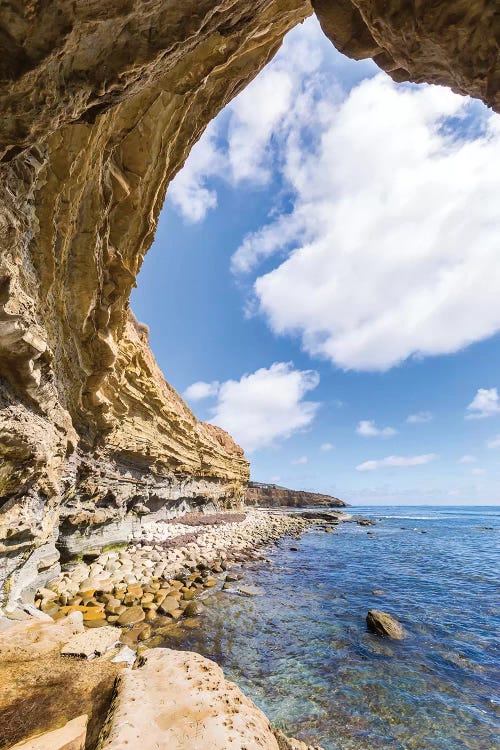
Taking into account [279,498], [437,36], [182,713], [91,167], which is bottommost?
[279,498]

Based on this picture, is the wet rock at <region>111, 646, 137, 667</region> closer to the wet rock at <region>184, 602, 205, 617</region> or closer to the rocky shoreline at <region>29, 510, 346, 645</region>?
the rocky shoreline at <region>29, 510, 346, 645</region>

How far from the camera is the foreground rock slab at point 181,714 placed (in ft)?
10.7

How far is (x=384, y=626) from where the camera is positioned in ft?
32.2

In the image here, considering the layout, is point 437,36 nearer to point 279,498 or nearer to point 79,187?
point 79,187

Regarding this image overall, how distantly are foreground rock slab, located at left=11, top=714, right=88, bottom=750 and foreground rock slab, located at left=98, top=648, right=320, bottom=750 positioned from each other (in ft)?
0.89

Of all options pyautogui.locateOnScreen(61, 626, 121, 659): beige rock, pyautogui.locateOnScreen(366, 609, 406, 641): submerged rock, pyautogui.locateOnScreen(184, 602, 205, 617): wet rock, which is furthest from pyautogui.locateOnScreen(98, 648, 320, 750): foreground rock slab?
pyautogui.locateOnScreen(366, 609, 406, 641): submerged rock

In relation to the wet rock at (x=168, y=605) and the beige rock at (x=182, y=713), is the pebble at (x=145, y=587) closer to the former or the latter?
the wet rock at (x=168, y=605)

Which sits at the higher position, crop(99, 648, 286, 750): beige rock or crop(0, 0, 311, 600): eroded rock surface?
crop(0, 0, 311, 600): eroded rock surface

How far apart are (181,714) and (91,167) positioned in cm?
1004

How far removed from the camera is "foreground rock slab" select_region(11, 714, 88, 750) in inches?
126

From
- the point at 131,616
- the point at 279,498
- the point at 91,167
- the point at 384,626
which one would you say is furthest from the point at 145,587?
the point at 279,498

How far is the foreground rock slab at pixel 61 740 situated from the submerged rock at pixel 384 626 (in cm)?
956

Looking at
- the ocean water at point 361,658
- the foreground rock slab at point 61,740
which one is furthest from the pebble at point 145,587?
the foreground rock slab at point 61,740

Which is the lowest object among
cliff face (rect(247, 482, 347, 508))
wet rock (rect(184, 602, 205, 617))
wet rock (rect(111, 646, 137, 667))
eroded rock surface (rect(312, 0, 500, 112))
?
cliff face (rect(247, 482, 347, 508))
